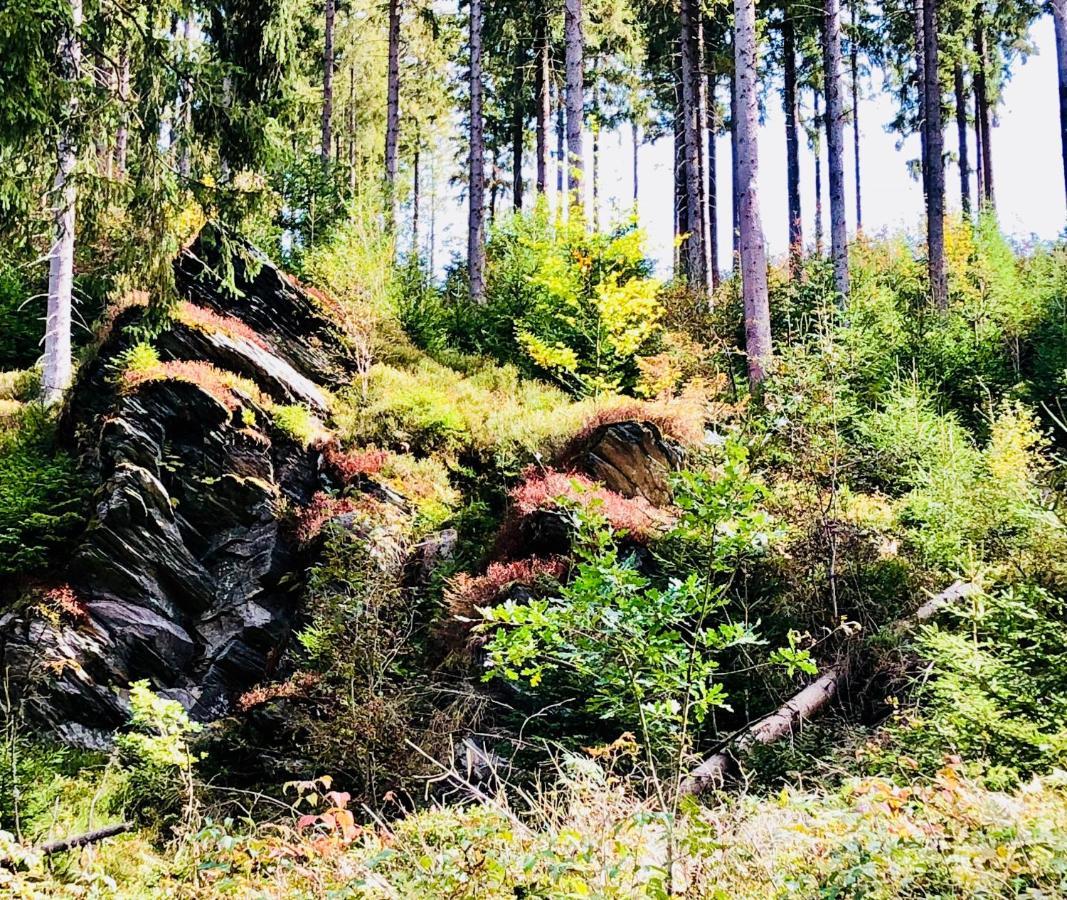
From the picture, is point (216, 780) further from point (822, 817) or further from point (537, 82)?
point (537, 82)

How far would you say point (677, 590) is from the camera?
129 inches

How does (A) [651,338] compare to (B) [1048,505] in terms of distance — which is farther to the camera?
(A) [651,338]

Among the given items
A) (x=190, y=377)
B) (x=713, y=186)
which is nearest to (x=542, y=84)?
(x=713, y=186)

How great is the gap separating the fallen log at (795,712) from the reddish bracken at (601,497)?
1745mm

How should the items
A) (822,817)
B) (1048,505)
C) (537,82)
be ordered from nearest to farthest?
(822,817), (1048,505), (537,82)

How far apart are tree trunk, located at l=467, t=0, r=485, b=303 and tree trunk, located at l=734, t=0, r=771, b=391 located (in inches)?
276

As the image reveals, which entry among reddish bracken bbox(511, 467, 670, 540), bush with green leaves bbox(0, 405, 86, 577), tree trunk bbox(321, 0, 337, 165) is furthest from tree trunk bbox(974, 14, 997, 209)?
bush with green leaves bbox(0, 405, 86, 577)

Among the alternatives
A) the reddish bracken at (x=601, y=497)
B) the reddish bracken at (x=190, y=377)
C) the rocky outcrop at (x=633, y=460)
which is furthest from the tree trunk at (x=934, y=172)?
the reddish bracken at (x=190, y=377)

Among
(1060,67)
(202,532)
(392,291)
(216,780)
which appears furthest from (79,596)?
(1060,67)

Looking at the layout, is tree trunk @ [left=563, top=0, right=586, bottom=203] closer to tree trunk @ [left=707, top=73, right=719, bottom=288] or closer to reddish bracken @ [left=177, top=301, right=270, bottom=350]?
reddish bracken @ [left=177, top=301, right=270, bottom=350]

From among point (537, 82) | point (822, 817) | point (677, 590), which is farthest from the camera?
point (537, 82)

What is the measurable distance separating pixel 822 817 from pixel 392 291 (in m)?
11.6

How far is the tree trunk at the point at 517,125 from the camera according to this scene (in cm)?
2220

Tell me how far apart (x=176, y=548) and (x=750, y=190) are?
28.3 feet
